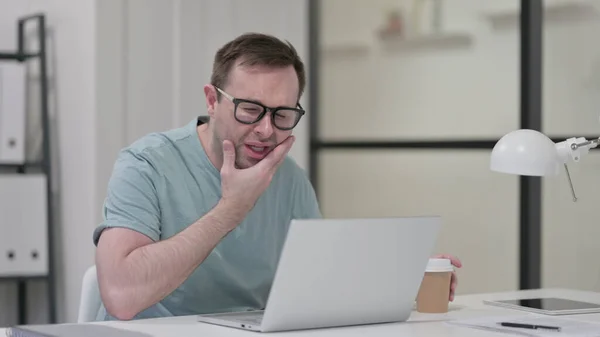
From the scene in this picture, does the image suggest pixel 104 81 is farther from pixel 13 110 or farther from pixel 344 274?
pixel 344 274

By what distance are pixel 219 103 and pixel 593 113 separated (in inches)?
55.0

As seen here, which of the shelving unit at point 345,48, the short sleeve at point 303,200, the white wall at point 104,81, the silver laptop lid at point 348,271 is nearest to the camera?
the silver laptop lid at point 348,271

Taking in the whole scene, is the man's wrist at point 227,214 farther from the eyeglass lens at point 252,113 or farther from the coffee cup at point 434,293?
the coffee cup at point 434,293

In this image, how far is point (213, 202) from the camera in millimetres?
2219

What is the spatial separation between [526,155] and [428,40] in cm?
177

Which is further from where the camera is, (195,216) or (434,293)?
(195,216)

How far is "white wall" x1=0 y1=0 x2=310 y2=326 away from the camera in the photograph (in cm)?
341

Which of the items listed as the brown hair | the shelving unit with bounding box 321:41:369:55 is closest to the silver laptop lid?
the brown hair

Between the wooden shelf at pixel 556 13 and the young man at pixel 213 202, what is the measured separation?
3.94 feet

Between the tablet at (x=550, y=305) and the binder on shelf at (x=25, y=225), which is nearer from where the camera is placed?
the tablet at (x=550, y=305)

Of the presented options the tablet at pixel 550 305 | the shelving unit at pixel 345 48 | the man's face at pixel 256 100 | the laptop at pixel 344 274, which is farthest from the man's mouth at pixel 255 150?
the shelving unit at pixel 345 48

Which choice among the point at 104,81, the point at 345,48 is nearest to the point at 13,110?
the point at 104,81

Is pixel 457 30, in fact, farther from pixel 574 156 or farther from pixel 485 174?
pixel 574 156

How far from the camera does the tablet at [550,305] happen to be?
6.84 feet
